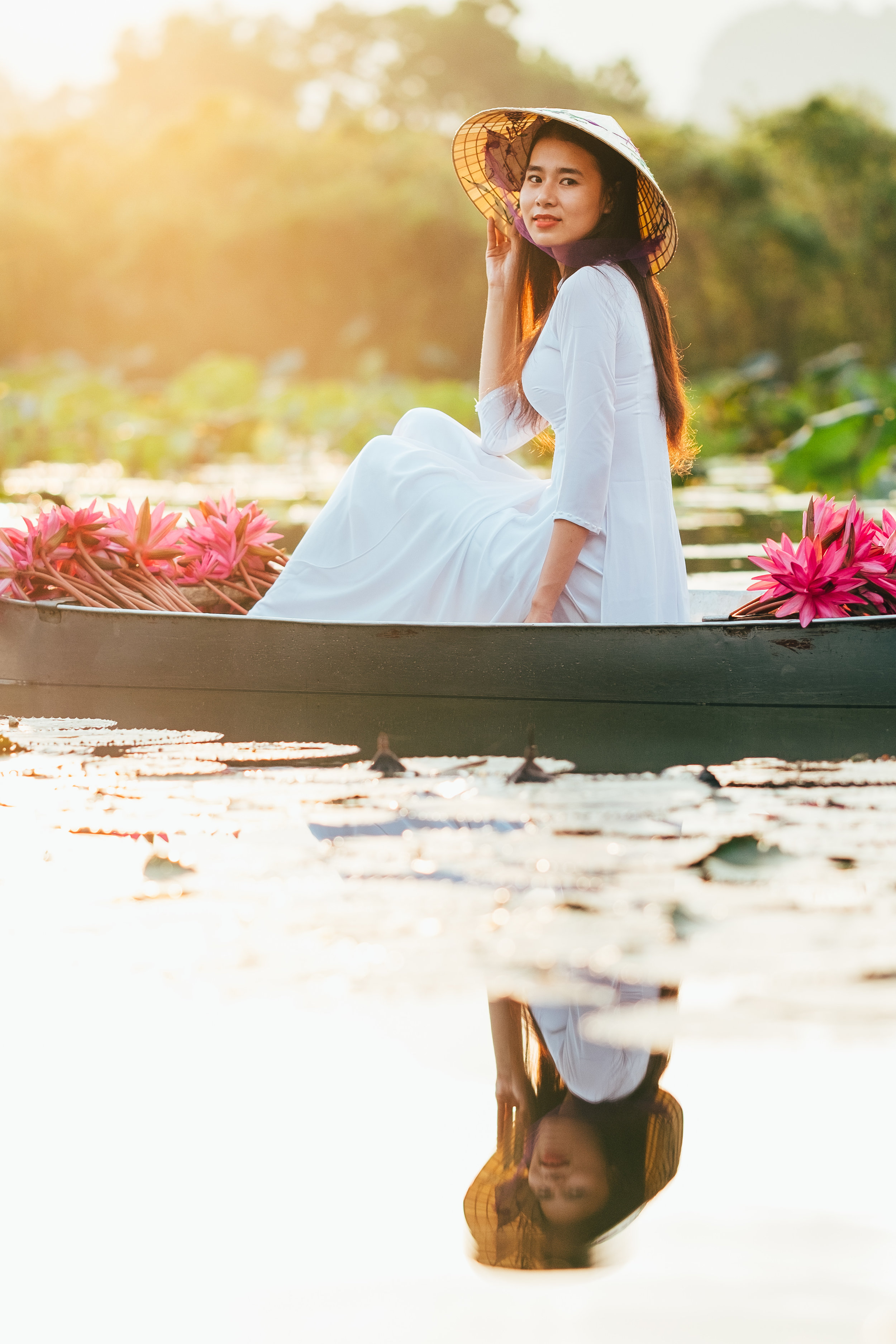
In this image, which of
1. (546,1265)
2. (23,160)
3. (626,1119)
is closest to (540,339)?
(626,1119)

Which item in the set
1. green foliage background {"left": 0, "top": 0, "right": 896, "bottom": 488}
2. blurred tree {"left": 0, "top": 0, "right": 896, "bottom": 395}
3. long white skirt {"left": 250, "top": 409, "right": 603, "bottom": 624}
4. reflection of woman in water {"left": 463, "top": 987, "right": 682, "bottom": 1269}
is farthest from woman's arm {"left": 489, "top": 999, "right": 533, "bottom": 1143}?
blurred tree {"left": 0, "top": 0, "right": 896, "bottom": 395}

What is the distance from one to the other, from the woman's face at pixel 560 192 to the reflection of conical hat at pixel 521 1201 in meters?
1.64

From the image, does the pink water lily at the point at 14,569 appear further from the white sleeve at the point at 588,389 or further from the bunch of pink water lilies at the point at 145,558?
the white sleeve at the point at 588,389

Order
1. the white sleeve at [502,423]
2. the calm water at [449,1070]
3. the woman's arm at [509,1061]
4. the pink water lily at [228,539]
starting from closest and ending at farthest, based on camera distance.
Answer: the calm water at [449,1070]
the woman's arm at [509,1061]
the white sleeve at [502,423]
the pink water lily at [228,539]

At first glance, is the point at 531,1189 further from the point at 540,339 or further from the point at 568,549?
the point at 540,339

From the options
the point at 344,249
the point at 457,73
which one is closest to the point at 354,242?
the point at 344,249

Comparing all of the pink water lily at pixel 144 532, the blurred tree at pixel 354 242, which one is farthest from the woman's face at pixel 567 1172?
the blurred tree at pixel 354 242

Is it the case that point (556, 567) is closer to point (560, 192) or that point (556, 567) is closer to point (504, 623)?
point (504, 623)

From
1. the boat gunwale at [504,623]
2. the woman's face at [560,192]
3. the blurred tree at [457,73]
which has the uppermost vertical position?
the blurred tree at [457,73]

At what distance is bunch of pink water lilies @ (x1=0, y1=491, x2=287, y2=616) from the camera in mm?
3055

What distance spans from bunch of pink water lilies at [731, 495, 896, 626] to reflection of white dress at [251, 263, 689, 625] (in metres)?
0.17

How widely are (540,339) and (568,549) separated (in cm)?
35

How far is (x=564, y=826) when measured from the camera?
1.96 m

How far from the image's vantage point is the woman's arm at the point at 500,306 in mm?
2742
